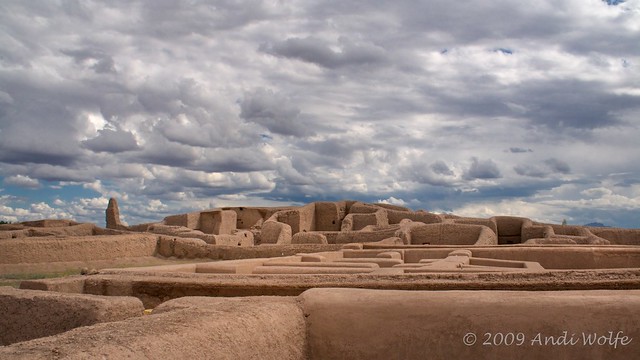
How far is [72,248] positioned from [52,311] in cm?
978

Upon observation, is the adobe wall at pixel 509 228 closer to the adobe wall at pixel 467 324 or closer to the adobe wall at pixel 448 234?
the adobe wall at pixel 448 234

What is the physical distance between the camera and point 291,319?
12.8 feet

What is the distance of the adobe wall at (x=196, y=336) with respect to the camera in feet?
8.75

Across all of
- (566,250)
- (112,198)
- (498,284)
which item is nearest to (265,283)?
(498,284)

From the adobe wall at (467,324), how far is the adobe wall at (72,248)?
37.4 feet

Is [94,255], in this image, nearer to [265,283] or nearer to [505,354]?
[265,283]

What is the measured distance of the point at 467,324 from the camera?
381cm

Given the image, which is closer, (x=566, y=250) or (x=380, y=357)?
(x=380, y=357)

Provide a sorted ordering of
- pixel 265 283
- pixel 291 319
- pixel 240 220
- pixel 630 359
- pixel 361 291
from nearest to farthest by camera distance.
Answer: pixel 630 359 < pixel 291 319 < pixel 361 291 < pixel 265 283 < pixel 240 220

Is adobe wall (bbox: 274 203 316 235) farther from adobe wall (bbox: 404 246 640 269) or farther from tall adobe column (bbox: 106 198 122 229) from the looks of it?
adobe wall (bbox: 404 246 640 269)

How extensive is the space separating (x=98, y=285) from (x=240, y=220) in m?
25.3

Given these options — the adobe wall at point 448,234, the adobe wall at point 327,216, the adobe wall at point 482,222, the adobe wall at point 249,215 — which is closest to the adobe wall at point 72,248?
the adobe wall at point 448,234

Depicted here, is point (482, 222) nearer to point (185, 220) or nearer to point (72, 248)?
point (185, 220)

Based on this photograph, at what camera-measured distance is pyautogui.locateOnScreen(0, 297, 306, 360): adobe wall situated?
8.75 feet
